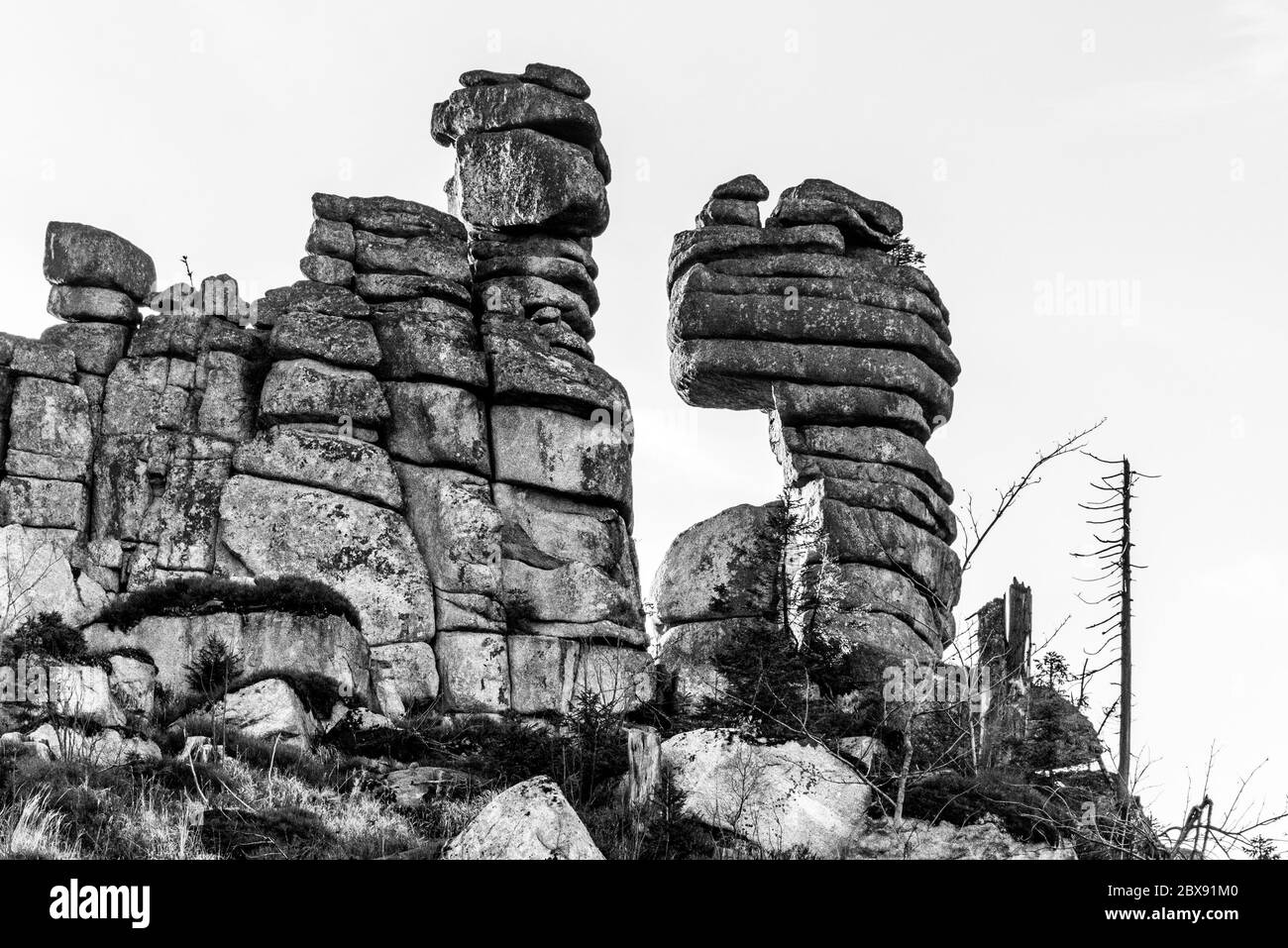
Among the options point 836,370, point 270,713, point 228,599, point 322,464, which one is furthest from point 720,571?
point 270,713

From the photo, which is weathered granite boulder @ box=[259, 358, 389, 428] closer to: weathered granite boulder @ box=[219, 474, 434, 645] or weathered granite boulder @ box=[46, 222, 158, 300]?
weathered granite boulder @ box=[219, 474, 434, 645]

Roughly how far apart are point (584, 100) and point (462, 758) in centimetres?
2605

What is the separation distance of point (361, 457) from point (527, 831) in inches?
909

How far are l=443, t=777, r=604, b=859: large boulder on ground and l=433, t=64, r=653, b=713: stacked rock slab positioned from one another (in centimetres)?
1509

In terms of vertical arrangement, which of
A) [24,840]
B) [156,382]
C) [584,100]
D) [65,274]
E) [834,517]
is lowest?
[24,840]

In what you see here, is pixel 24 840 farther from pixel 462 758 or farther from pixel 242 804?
pixel 462 758

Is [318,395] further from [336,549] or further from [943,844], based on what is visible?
[943,844]

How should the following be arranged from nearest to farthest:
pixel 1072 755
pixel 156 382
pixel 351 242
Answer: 1. pixel 1072 755
2. pixel 156 382
3. pixel 351 242

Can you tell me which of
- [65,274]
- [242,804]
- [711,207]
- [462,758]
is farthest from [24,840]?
[711,207]

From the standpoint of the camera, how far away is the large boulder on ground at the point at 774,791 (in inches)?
949

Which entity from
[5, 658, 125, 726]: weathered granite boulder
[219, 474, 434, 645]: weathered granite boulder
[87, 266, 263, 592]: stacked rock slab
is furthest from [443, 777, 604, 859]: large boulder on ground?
[87, 266, 263, 592]: stacked rock slab

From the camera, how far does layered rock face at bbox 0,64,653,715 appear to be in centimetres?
3988

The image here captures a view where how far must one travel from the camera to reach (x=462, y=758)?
31.9 m

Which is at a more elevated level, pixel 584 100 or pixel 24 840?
pixel 584 100
